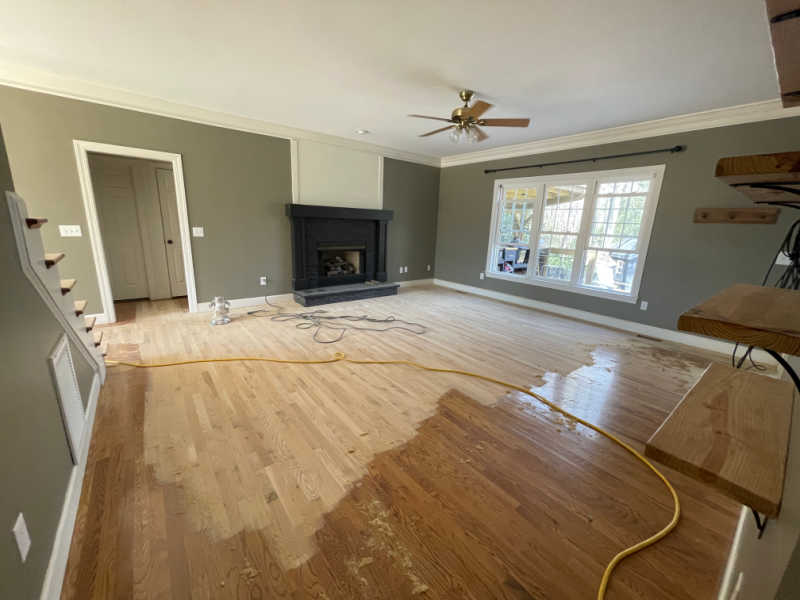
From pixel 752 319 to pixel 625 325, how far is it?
4.57 metres

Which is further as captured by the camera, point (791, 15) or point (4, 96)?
point (4, 96)

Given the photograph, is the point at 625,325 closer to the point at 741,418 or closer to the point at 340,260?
the point at 741,418

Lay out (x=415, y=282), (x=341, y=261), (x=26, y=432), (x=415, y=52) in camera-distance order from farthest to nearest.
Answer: (x=415, y=282)
(x=341, y=261)
(x=415, y=52)
(x=26, y=432)

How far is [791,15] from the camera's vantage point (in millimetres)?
410

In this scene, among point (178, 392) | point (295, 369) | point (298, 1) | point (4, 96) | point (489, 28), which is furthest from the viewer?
point (4, 96)

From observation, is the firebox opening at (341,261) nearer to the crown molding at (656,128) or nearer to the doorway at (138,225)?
the doorway at (138,225)

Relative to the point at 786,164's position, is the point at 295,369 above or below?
below

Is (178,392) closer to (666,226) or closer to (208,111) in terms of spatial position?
(208,111)

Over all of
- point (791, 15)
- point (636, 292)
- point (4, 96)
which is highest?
point (4, 96)

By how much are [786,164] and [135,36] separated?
3.72 metres

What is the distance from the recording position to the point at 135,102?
11.8 feet

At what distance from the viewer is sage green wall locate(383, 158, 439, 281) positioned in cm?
601

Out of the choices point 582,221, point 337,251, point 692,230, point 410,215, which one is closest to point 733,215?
point 692,230

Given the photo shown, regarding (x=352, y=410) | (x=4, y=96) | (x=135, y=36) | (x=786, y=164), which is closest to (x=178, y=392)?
→ (x=352, y=410)
